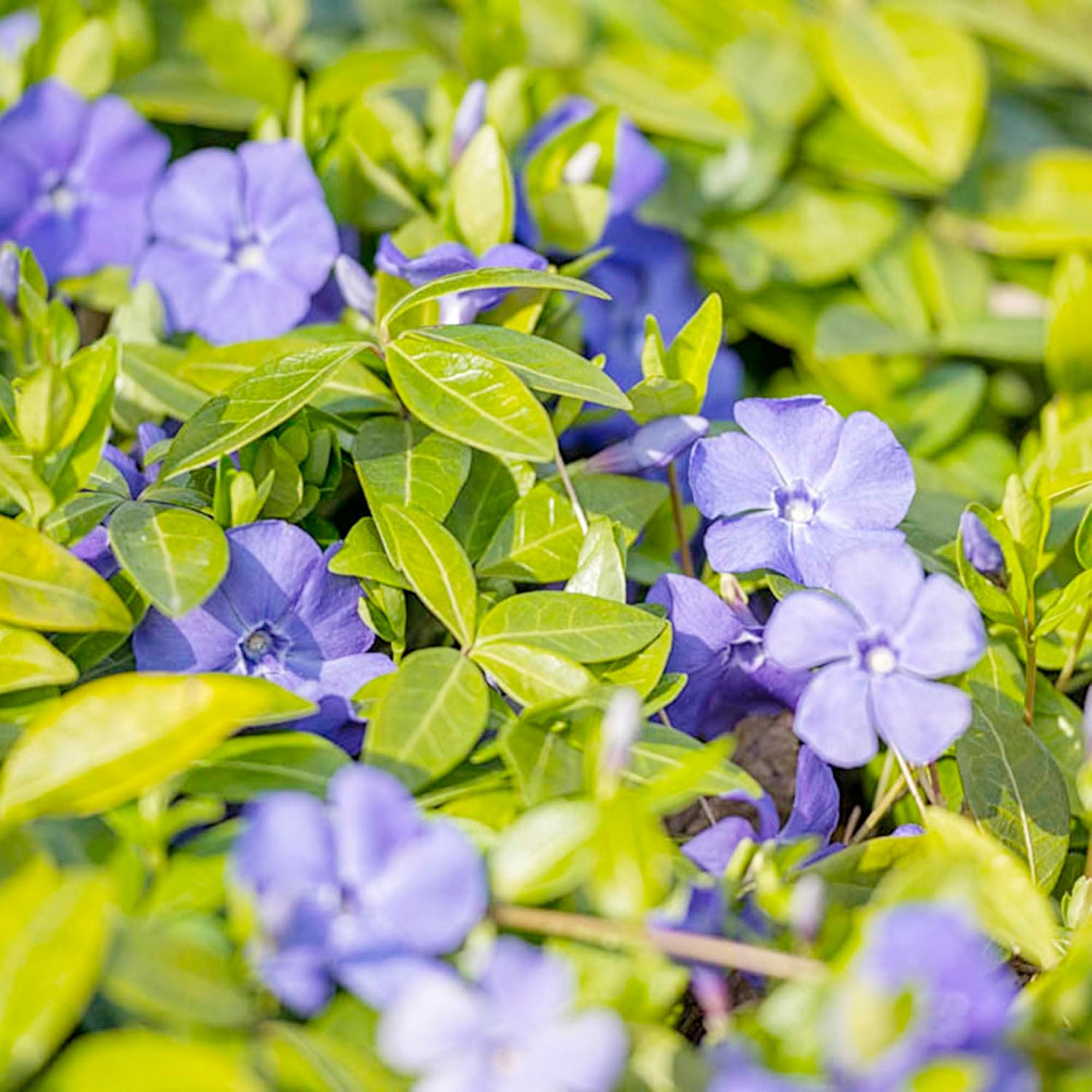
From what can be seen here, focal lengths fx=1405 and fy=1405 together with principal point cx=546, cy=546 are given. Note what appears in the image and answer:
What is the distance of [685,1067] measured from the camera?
0.65 metres

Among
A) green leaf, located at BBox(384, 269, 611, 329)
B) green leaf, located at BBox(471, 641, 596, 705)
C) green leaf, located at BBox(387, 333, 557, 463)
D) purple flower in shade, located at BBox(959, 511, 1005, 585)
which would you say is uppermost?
green leaf, located at BBox(384, 269, 611, 329)

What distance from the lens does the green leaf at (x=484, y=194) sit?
1185 mm

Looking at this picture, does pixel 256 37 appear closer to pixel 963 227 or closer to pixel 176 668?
pixel 963 227

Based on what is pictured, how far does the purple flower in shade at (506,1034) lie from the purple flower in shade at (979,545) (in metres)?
0.49

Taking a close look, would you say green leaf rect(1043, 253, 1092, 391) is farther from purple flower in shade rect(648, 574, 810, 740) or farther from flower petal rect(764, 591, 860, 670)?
flower petal rect(764, 591, 860, 670)

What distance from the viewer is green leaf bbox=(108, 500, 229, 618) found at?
0.81 meters

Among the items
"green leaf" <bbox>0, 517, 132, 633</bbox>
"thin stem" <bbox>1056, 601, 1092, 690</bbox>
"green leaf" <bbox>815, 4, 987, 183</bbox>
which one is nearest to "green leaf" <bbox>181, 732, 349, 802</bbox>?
"green leaf" <bbox>0, 517, 132, 633</bbox>

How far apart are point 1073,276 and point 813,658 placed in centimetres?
79

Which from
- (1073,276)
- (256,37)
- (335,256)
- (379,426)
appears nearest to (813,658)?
(379,426)

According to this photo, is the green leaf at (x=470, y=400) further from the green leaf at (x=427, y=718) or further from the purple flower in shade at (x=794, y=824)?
the purple flower in shade at (x=794, y=824)

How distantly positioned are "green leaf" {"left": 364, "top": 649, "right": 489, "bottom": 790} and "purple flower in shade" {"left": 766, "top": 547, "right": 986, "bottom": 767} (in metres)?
0.18

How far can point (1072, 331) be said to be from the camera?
142cm

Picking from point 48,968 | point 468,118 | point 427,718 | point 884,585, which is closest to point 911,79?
point 468,118

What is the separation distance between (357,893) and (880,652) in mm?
344
